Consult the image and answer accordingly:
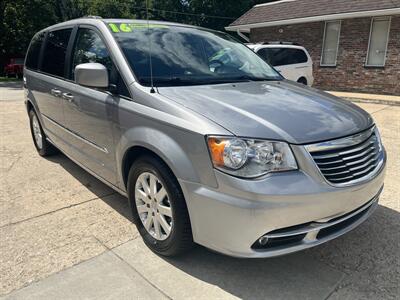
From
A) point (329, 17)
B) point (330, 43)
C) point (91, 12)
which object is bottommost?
point (330, 43)

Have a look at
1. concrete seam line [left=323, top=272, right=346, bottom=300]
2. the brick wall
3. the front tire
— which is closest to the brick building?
the brick wall

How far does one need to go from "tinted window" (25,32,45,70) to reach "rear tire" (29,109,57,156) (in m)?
0.69

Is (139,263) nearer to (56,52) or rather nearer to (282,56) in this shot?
(56,52)

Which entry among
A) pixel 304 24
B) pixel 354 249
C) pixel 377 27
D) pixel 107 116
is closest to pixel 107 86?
pixel 107 116

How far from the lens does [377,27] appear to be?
14.1 m

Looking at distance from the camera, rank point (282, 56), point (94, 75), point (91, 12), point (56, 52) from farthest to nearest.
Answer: point (91, 12) < point (282, 56) < point (56, 52) < point (94, 75)

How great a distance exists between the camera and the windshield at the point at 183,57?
3.16 meters

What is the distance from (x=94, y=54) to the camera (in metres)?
3.56

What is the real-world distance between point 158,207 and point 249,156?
91 cm

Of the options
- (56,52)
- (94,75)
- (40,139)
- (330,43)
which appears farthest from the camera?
(330,43)

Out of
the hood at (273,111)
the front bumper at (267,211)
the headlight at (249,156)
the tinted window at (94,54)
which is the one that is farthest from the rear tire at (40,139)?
the headlight at (249,156)

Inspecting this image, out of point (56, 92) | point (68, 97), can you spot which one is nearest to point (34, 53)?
point (56, 92)

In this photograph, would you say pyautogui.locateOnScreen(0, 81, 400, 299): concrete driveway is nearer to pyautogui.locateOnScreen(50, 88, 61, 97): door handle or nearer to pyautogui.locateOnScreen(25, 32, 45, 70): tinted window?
pyautogui.locateOnScreen(50, 88, 61, 97): door handle

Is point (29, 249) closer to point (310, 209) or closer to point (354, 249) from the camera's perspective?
point (310, 209)
